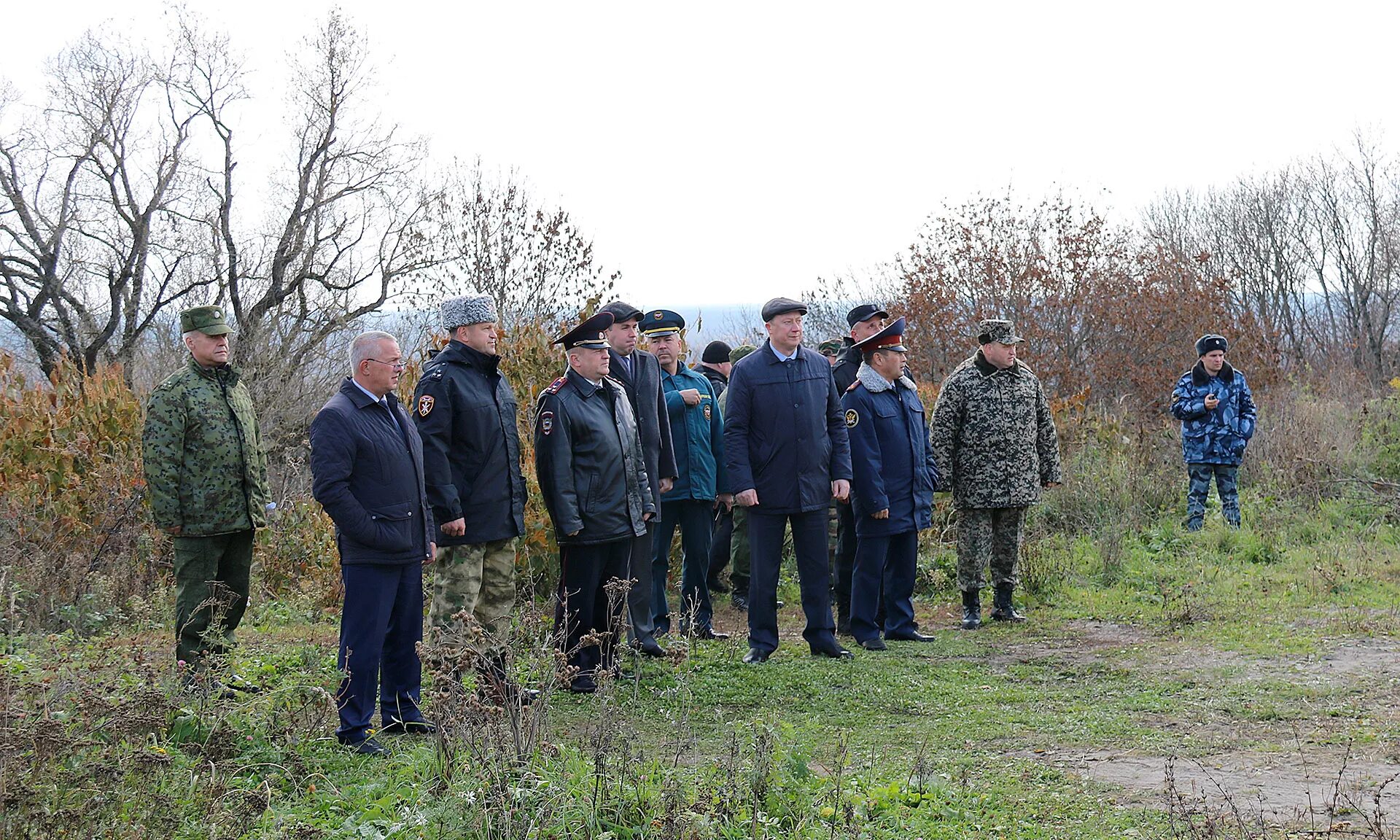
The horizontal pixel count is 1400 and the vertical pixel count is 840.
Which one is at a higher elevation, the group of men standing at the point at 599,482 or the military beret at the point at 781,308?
the military beret at the point at 781,308

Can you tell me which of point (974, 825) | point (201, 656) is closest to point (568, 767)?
point (974, 825)

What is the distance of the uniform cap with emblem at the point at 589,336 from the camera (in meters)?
6.75

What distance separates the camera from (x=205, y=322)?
6457mm

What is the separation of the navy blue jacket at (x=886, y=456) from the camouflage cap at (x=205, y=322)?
392cm

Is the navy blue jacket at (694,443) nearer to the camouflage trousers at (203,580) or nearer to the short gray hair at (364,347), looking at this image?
the camouflage trousers at (203,580)

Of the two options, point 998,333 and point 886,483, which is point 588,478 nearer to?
point 886,483

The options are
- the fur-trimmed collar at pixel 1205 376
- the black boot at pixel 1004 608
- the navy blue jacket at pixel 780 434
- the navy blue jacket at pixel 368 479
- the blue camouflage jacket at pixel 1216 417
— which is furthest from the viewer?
the fur-trimmed collar at pixel 1205 376

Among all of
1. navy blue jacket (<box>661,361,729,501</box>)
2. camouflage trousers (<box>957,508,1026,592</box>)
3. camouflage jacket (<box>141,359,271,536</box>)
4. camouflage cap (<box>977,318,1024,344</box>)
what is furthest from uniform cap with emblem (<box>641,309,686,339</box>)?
camouflage jacket (<box>141,359,271,536</box>)

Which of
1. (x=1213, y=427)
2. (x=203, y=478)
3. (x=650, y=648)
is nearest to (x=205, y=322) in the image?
(x=203, y=478)

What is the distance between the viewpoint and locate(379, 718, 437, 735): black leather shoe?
224 inches

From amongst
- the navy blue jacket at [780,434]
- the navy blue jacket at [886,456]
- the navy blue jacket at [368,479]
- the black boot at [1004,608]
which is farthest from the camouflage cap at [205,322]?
the black boot at [1004,608]

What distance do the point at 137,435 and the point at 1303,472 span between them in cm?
1204

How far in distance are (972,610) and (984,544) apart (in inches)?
19.9

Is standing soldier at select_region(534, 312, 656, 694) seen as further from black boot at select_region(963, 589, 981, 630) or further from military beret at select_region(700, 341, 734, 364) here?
military beret at select_region(700, 341, 734, 364)
